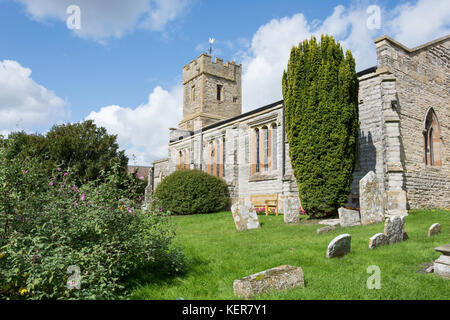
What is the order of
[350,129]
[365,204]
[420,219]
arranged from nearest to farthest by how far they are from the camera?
[365,204], [420,219], [350,129]

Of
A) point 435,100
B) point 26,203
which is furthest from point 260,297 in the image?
point 435,100

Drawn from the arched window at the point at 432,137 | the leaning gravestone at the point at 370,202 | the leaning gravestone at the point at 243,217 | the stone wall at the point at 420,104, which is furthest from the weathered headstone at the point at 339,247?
the arched window at the point at 432,137

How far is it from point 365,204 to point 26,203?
871 centimetres

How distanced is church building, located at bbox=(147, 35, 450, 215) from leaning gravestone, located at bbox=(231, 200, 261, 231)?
561 centimetres

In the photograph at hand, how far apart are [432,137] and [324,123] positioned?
302 inches

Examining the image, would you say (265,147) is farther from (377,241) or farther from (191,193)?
(377,241)

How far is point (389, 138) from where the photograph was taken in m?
12.5

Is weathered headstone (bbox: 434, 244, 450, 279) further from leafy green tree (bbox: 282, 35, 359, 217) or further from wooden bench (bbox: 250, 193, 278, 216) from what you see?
wooden bench (bbox: 250, 193, 278, 216)

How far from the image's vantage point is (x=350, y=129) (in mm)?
11664

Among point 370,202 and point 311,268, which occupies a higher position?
point 370,202

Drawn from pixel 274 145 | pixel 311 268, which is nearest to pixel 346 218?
pixel 311 268
